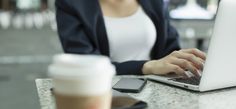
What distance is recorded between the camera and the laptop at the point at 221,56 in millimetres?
930

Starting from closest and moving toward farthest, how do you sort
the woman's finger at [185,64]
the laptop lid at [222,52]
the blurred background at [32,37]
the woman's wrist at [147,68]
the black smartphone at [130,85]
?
the laptop lid at [222,52]
the black smartphone at [130,85]
the woman's finger at [185,64]
the woman's wrist at [147,68]
the blurred background at [32,37]

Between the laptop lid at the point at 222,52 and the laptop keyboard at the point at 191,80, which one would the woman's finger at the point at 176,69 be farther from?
the laptop lid at the point at 222,52

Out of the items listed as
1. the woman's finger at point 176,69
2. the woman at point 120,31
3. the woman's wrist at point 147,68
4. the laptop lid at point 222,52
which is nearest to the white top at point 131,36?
the woman at point 120,31

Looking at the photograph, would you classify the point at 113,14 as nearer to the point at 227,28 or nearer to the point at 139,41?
the point at 139,41

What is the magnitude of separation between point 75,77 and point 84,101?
0.14ft

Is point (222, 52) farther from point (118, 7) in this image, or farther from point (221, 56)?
point (118, 7)

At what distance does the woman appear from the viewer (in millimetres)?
1376

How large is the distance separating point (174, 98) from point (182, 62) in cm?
17

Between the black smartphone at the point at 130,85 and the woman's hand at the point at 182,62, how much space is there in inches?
3.1

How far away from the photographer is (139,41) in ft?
4.95

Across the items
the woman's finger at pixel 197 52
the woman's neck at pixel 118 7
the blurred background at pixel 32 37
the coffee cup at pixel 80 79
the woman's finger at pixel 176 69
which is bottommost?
the blurred background at pixel 32 37

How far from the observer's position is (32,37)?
6.18 m

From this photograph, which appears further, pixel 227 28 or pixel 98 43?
pixel 98 43

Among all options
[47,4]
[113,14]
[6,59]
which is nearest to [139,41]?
[113,14]
